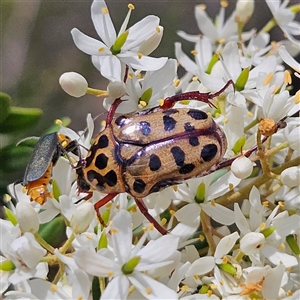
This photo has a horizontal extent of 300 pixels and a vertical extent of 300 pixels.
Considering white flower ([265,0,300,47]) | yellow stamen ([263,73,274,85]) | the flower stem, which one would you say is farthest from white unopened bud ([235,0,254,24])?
the flower stem

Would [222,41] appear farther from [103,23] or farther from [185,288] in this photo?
[185,288]

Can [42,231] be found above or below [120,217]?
below

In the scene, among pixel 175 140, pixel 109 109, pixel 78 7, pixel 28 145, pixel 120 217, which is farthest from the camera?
pixel 78 7

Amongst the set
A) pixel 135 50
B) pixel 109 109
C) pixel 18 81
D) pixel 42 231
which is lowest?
pixel 18 81

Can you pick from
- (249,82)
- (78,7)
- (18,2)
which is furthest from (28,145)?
(78,7)

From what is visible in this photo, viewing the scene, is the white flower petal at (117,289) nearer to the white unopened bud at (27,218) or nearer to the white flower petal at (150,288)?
the white flower petal at (150,288)

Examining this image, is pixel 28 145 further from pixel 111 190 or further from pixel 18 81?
pixel 18 81

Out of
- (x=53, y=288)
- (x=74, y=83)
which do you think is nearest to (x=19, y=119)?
(x=74, y=83)
